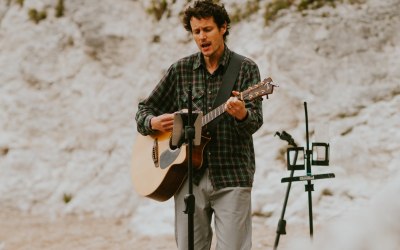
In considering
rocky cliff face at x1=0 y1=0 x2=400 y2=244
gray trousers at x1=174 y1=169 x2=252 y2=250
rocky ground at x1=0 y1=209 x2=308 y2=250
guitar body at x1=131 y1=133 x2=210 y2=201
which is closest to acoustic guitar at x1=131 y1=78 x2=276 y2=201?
guitar body at x1=131 y1=133 x2=210 y2=201

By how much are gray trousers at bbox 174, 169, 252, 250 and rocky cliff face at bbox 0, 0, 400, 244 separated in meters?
4.11

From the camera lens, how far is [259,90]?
2727 mm

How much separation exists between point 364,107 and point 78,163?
4.52 meters

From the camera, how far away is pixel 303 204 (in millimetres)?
7094

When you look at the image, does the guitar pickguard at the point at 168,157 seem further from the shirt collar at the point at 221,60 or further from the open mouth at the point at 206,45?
the open mouth at the point at 206,45

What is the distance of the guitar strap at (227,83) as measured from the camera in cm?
298

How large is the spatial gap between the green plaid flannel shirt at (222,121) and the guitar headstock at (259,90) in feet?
0.26

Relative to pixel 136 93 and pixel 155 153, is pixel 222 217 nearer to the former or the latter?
pixel 155 153

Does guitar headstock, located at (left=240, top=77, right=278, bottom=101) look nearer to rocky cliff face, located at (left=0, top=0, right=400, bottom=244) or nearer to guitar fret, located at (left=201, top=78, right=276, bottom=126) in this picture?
guitar fret, located at (left=201, top=78, right=276, bottom=126)

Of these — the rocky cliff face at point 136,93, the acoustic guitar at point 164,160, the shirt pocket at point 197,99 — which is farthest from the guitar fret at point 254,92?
the rocky cliff face at point 136,93

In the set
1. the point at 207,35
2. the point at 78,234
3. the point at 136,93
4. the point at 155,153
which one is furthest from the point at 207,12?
the point at 136,93

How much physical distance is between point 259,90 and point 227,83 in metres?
0.31

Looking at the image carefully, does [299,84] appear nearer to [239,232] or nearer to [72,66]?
[72,66]

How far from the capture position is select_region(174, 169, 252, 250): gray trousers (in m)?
2.88
